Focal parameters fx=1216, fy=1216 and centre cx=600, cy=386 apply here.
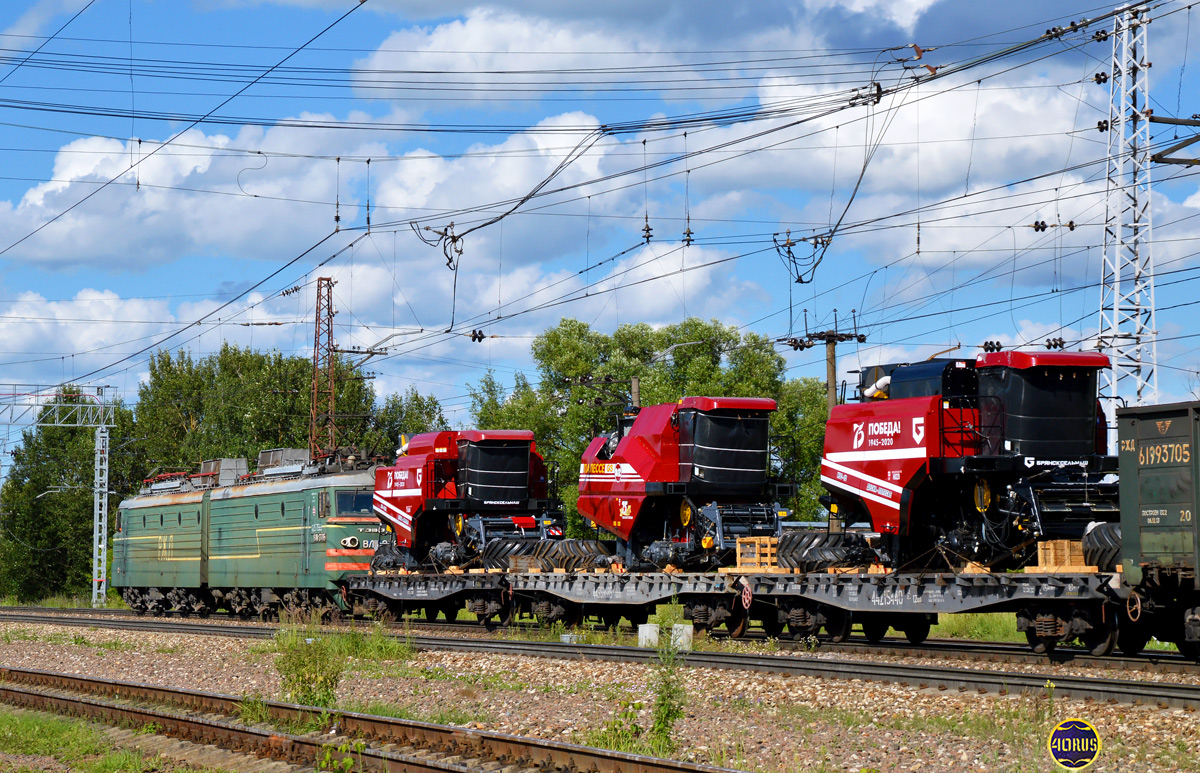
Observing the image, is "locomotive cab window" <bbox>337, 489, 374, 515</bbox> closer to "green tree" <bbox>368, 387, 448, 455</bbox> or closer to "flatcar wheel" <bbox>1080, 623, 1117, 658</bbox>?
"flatcar wheel" <bbox>1080, 623, 1117, 658</bbox>

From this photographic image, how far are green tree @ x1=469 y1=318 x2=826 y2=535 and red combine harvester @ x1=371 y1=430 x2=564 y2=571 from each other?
2532cm

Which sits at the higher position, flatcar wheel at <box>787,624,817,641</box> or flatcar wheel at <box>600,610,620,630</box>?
flatcar wheel at <box>787,624,817,641</box>

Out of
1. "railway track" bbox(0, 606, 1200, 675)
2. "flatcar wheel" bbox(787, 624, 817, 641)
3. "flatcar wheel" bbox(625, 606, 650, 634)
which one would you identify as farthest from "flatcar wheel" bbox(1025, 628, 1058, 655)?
"flatcar wheel" bbox(625, 606, 650, 634)

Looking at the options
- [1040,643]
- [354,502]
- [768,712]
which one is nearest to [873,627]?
[1040,643]

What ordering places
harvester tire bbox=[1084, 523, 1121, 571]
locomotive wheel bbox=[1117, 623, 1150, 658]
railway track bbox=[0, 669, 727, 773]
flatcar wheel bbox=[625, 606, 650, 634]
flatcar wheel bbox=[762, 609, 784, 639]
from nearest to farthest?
railway track bbox=[0, 669, 727, 773], harvester tire bbox=[1084, 523, 1121, 571], locomotive wheel bbox=[1117, 623, 1150, 658], flatcar wheel bbox=[762, 609, 784, 639], flatcar wheel bbox=[625, 606, 650, 634]

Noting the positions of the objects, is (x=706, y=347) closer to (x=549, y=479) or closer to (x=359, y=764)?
(x=549, y=479)

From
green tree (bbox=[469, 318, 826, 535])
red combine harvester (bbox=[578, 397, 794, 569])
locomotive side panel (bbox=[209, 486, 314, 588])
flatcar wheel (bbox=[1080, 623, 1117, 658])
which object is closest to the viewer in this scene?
flatcar wheel (bbox=[1080, 623, 1117, 658])

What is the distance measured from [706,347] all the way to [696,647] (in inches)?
1999

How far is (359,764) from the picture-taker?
1112 centimetres

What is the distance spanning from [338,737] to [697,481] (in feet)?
34.2

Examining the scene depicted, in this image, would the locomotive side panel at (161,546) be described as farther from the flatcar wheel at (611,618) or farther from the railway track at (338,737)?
the railway track at (338,737)

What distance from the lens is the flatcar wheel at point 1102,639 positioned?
49.0 ft

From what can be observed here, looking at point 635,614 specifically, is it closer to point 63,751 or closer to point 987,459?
point 987,459

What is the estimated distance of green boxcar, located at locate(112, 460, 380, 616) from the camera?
97.2ft
